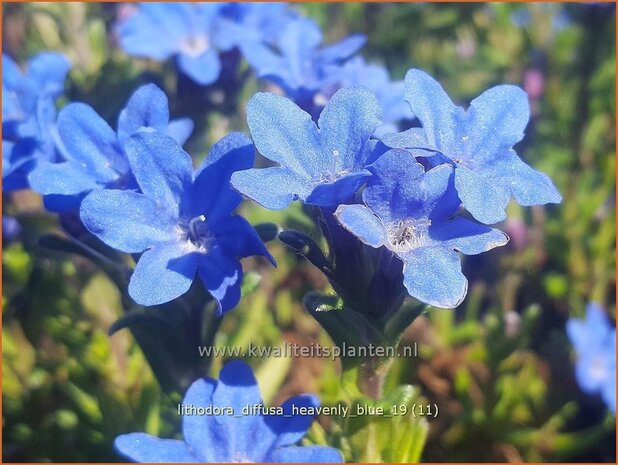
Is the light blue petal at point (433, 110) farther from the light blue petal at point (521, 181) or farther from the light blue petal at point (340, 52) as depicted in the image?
Answer: the light blue petal at point (340, 52)

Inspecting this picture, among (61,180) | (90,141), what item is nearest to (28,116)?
(90,141)

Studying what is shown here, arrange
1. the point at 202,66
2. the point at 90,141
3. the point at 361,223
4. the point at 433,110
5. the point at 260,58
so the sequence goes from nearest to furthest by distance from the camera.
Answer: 1. the point at 361,223
2. the point at 433,110
3. the point at 90,141
4. the point at 260,58
5. the point at 202,66

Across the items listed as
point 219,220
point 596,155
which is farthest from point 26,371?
point 596,155

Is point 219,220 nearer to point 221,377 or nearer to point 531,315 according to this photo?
point 221,377

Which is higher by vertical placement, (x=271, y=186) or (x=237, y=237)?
(x=271, y=186)

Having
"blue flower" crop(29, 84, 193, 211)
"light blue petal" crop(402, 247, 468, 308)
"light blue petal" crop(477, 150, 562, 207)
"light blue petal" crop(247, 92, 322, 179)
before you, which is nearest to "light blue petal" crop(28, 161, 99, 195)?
"blue flower" crop(29, 84, 193, 211)

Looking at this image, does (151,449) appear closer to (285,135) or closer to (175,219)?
(175,219)

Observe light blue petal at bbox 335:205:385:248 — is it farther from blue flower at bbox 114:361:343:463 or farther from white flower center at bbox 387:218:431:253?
blue flower at bbox 114:361:343:463
